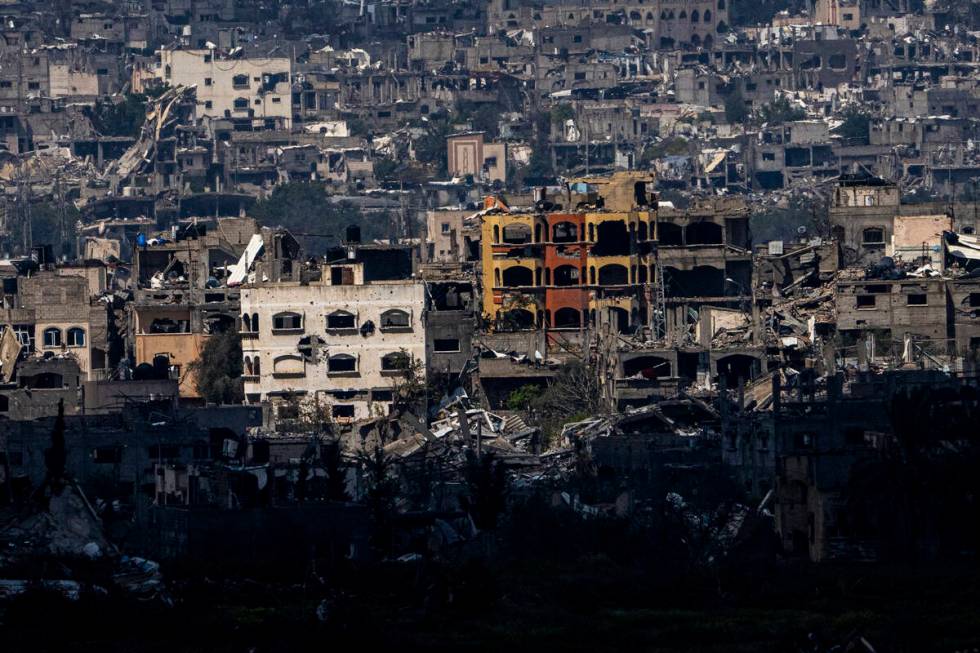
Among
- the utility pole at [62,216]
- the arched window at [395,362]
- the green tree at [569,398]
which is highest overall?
the arched window at [395,362]

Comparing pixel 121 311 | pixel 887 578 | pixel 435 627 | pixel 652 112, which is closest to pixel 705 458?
pixel 887 578

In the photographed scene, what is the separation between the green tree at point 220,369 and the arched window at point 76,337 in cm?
393

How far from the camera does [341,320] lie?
8062 cm

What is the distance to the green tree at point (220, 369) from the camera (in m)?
80.3

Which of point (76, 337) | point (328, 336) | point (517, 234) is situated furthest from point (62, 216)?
point (328, 336)

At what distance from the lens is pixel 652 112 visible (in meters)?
154

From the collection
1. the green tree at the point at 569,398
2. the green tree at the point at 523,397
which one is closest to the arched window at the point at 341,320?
the green tree at the point at 523,397

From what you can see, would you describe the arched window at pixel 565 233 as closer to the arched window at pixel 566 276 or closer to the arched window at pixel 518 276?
the arched window at pixel 566 276

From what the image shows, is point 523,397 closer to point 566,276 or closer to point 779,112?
point 566,276

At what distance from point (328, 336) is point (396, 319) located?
1.51 m

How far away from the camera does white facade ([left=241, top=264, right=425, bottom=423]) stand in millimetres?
80438

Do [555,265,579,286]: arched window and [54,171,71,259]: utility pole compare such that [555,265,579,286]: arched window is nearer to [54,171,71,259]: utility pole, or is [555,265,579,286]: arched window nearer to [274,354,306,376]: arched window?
[274,354,306,376]: arched window

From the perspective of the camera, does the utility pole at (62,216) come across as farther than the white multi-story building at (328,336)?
Yes

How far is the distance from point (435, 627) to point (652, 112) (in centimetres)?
10945
